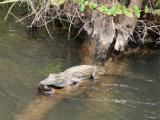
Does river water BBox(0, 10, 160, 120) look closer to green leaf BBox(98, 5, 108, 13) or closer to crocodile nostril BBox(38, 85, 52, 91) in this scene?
crocodile nostril BBox(38, 85, 52, 91)

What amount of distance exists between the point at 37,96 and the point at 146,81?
1960mm

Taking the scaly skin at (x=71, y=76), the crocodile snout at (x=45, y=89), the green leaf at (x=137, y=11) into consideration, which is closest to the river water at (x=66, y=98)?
the crocodile snout at (x=45, y=89)

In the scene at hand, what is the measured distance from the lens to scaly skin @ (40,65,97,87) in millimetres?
6734

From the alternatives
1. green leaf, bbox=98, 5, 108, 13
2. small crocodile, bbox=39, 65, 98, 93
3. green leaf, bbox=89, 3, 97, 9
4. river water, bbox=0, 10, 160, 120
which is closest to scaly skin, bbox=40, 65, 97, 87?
small crocodile, bbox=39, 65, 98, 93

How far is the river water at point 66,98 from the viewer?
637 cm

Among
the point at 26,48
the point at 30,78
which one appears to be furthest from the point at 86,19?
the point at 30,78

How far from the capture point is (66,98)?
6.73 metres

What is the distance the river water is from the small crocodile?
190mm

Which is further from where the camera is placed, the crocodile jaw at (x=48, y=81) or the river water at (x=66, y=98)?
the crocodile jaw at (x=48, y=81)

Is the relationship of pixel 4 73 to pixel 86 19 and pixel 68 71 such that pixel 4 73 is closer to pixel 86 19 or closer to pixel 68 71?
pixel 68 71

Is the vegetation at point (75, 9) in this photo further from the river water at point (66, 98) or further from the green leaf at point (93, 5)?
the river water at point (66, 98)

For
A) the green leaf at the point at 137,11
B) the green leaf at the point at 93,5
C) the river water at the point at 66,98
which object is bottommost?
the river water at the point at 66,98

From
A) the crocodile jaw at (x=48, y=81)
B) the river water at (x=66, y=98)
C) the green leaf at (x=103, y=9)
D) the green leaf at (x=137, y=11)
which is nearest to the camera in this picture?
the river water at (x=66, y=98)

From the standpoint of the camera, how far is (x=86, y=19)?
8.36 meters
